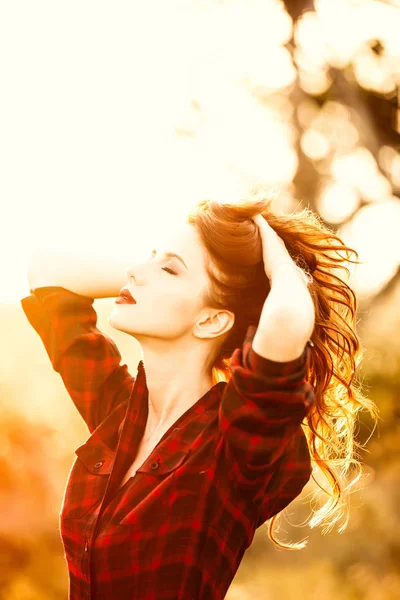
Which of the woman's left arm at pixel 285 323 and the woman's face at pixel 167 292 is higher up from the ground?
the woman's left arm at pixel 285 323

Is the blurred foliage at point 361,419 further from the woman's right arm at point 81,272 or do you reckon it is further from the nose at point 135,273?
the nose at point 135,273

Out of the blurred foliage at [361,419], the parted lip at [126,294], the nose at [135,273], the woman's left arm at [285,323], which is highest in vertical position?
the woman's left arm at [285,323]

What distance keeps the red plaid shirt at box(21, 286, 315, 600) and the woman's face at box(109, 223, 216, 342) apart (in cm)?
20

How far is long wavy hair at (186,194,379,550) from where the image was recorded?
2062 millimetres

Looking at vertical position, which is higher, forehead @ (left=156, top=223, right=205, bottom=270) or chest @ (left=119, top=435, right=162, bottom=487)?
forehead @ (left=156, top=223, right=205, bottom=270)

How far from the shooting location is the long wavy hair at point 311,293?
6.77ft

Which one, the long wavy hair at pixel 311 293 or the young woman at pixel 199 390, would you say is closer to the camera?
the young woman at pixel 199 390

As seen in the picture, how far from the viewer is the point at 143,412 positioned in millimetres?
2090

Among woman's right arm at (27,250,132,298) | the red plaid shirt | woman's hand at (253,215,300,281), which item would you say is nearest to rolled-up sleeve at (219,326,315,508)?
the red plaid shirt

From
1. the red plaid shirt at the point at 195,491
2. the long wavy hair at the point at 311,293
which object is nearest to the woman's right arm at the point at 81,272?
the long wavy hair at the point at 311,293

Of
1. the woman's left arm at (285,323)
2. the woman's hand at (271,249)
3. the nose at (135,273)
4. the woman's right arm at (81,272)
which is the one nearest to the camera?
the woman's left arm at (285,323)

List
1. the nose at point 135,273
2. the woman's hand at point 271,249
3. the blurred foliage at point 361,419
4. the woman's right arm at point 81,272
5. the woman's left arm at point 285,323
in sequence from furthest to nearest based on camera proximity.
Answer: the blurred foliage at point 361,419 < the woman's right arm at point 81,272 < the nose at point 135,273 < the woman's hand at point 271,249 < the woman's left arm at point 285,323

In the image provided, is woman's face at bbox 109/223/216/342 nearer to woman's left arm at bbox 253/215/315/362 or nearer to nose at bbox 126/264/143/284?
nose at bbox 126/264/143/284

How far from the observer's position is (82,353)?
223 cm
